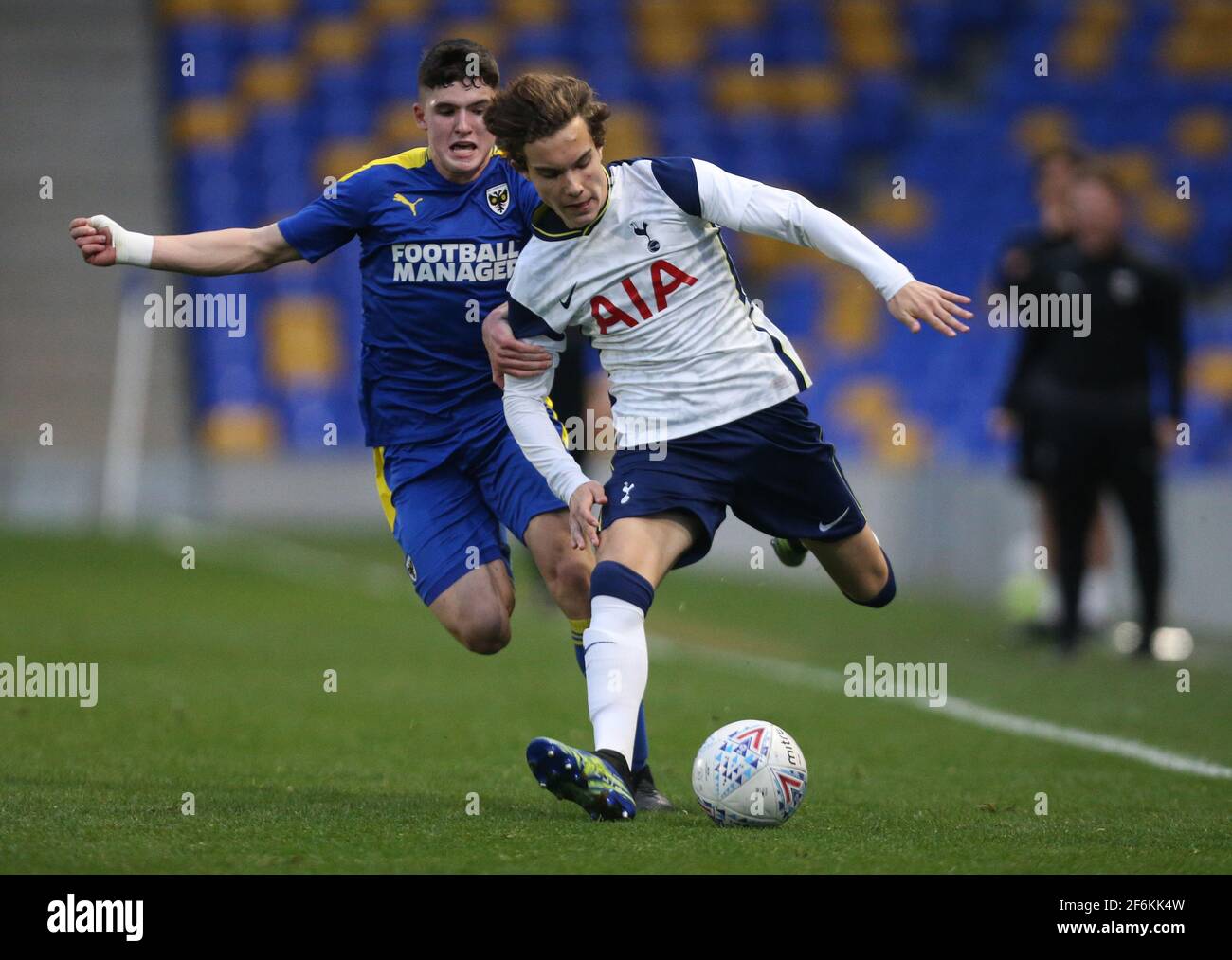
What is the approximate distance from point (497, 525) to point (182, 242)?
1599 millimetres

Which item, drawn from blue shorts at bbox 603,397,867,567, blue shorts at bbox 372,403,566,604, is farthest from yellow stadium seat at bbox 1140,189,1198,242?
blue shorts at bbox 603,397,867,567

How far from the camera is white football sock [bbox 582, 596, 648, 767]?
5.32 metres

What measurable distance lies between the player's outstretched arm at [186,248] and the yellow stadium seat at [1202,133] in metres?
17.1

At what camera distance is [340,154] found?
2420 centimetres

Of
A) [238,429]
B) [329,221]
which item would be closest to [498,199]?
[329,221]

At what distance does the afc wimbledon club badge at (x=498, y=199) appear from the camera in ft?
21.0

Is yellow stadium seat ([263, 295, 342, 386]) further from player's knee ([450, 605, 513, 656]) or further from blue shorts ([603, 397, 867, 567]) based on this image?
blue shorts ([603, 397, 867, 567])

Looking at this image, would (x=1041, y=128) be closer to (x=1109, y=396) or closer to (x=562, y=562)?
(x=1109, y=396)

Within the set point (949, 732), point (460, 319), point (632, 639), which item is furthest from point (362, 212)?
point (949, 732)

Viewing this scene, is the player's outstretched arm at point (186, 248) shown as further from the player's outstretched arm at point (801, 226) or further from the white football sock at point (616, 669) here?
the white football sock at point (616, 669)

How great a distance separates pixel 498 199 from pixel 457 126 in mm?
302

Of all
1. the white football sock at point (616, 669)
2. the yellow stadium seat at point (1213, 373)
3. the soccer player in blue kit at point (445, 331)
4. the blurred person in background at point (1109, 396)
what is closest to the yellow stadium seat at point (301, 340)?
the yellow stadium seat at point (1213, 373)

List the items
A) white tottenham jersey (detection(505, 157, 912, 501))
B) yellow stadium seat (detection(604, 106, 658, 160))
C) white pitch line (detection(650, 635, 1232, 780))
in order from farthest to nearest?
1. yellow stadium seat (detection(604, 106, 658, 160))
2. white pitch line (detection(650, 635, 1232, 780))
3. white tottenham jersey (detection(505, 157, 912, 501))
